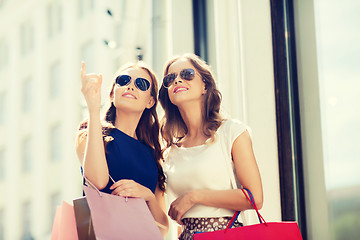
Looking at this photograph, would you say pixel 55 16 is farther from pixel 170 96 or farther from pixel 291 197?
pixel 291 197

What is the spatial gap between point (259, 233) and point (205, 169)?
0.30 meters

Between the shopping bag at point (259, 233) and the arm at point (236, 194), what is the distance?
137mm

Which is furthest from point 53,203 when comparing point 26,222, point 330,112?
point 330,112

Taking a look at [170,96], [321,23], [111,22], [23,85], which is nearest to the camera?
[170,96]

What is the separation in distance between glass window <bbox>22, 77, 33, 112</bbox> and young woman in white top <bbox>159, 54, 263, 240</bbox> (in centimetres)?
88

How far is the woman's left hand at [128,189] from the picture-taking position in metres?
1.24

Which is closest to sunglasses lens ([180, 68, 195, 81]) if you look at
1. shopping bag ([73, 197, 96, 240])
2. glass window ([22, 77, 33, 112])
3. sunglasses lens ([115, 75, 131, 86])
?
sunglasses lens ([115, 75, 131, 86])

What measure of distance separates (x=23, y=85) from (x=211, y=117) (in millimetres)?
1123

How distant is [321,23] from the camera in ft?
6.05

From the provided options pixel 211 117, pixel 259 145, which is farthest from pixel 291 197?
pixel 211 117

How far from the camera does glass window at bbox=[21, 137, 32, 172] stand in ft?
6.67

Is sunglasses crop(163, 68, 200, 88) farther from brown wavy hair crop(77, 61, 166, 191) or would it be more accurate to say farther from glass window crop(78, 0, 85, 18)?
glass window crop(78, 0, 85, 18)

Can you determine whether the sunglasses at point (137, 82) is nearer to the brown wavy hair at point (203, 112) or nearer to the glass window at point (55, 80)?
the brown wavy hair at point (203, 112)

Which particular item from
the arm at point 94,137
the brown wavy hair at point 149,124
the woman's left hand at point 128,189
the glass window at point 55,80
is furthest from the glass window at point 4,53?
the woman's left hand at point 128,189
